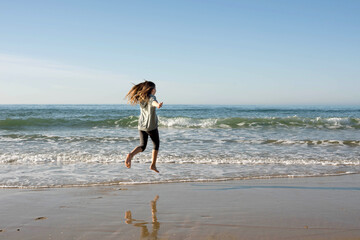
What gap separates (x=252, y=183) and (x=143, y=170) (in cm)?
243

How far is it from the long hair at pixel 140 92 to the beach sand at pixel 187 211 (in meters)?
1.57

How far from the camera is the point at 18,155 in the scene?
872 centimetres

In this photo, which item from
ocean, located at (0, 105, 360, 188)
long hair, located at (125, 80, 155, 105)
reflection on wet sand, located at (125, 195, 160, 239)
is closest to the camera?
reflection on wet sand, located at (125, 195, 160, 239)

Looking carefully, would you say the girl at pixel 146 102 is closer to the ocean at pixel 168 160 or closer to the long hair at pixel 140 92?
the long hair at pixel 140 92

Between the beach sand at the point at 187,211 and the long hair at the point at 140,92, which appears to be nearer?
the beach sand at the point at 187,211

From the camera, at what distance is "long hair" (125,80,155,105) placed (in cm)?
583

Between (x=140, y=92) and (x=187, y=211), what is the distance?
8.40ft

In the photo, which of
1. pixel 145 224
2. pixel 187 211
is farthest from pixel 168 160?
pixel 145 224

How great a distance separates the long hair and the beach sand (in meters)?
1.57

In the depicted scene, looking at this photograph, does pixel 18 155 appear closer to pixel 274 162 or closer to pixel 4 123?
pixel 274 162

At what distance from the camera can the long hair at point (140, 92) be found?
5.83 meters

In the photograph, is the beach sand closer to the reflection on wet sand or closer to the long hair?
the reflection on wet sand

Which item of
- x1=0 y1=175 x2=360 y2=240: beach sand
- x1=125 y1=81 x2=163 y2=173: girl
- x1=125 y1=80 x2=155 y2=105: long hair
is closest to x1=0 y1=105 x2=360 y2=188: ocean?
x1=0 y1=175 x2=360 y2=240: beach sand

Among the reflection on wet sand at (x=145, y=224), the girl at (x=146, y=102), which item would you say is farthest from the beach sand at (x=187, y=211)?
→ the girl at (x=146, y=102)
